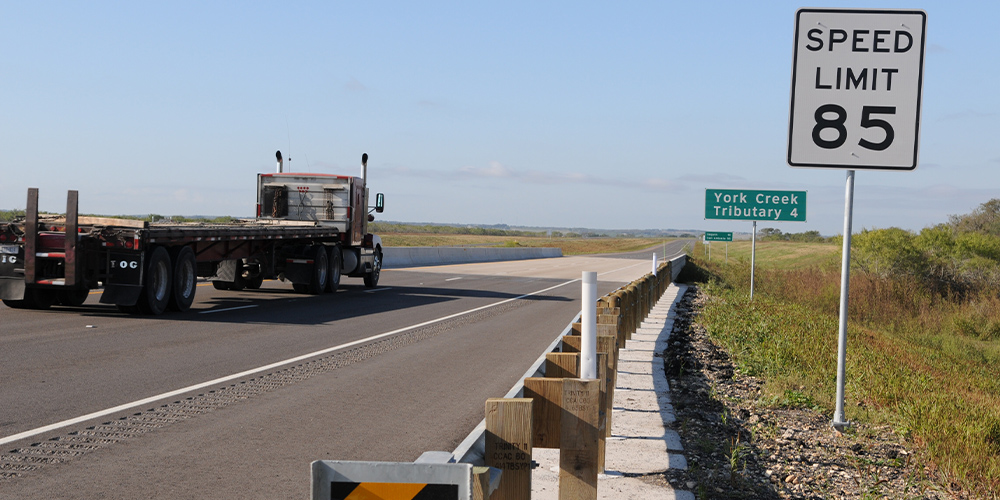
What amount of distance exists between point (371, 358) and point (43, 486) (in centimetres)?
566

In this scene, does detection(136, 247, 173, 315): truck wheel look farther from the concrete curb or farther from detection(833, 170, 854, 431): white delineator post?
detection(833, 170, 854, 431): white delineator post

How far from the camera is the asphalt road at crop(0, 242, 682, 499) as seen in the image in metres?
5.44

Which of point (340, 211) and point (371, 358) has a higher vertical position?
point (340, 211)

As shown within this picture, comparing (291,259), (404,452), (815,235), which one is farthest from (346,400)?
(815,235)

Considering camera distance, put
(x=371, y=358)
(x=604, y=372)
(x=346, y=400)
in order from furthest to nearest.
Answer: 1. (x=371, y=358)
2. (x=346, y=400)
3. (x=604, y=372)

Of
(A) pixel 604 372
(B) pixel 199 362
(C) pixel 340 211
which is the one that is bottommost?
(B) pixel 199 362

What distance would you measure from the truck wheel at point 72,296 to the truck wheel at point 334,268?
7.02 metres

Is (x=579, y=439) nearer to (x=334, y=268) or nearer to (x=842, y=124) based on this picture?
(x=842, y=124)

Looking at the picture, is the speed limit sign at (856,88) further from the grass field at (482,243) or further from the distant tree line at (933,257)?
the grass field at (482,243)

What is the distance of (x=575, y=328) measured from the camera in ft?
21.7

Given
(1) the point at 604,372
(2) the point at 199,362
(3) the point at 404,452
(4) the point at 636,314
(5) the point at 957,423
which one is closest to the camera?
(1) the point at 604,372

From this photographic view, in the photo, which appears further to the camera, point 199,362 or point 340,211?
point 340,211

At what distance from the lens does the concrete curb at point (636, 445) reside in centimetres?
520

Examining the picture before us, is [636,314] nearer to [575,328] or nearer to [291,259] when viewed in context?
[575,328]
